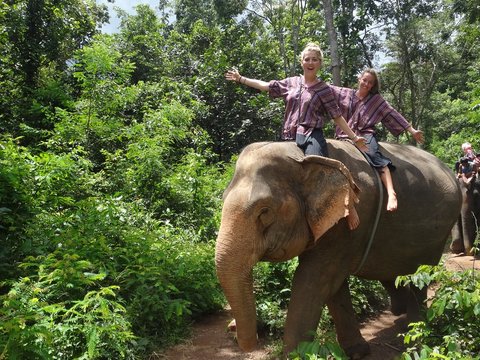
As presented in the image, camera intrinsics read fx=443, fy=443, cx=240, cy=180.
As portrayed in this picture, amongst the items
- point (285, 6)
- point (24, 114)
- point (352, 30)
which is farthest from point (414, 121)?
point (24, 114)

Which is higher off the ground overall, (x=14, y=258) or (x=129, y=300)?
(x=14, y=258)

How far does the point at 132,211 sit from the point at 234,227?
4015 mm

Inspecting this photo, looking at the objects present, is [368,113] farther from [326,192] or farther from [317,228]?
[317,228]

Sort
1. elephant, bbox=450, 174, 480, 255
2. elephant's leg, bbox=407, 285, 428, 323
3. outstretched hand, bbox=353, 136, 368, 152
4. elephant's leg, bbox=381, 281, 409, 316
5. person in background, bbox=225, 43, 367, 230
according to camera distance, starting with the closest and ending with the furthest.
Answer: person in background, bbox=225, 43, 367, 230
outstretched hand, bbox=353, 136, 368, 152
elephant's leg, bbox=407, 285, 428, 323
elephant's leg, bbox=381, 281, 409, 316
elephant, bbox=450, 174, 480, 255

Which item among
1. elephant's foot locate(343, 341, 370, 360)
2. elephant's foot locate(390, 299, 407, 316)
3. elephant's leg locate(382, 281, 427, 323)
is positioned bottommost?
elephant's foot locate(343, 341, 370, 360)

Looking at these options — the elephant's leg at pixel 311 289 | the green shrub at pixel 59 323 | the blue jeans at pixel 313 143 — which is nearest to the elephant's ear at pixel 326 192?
the blue jeans at pixel 313 143

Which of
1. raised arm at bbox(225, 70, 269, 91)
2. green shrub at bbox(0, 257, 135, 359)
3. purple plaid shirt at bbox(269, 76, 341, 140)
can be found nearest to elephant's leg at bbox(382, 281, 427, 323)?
purple plaid shirt at bbox(269, 76, 341, 140)

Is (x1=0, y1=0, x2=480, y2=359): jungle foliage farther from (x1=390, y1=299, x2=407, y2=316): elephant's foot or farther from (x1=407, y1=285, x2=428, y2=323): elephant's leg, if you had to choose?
(x1=407, y1=285, x2=428, y2=323): elephant's leg

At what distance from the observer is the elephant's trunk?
284 cm

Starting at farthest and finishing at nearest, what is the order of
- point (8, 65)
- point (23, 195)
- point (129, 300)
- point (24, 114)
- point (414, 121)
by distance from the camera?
1. point (414, 121)
2. point (8, 65)
3. point (24, 114)
4. point (23, 195)
5. point (129, 300)

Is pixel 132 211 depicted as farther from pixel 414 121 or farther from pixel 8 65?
pixel 414 121

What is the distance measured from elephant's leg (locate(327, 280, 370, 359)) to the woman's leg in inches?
43.9

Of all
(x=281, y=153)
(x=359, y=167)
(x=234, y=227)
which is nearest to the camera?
(x=234, y=227)

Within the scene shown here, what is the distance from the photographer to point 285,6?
49.5 feet
